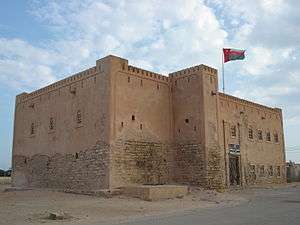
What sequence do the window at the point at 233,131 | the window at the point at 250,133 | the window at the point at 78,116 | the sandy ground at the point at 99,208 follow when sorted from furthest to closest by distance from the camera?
the window at the point at 250,133, the window at the point at 233,131, the window at the point at 78,116, the sandy ground at the point at 99,208

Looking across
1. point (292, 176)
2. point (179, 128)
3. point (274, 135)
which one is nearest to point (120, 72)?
point (179, 128)

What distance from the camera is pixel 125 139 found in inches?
876

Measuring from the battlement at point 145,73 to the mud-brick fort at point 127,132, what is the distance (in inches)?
2.3

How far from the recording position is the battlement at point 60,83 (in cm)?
2379

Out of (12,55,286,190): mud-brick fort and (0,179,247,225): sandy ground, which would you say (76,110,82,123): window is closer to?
(12,55,286,190): mud-brick fort

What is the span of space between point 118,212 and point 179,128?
1155 centimetres

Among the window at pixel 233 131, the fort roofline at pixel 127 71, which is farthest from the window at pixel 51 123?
the window at pixel 233 131

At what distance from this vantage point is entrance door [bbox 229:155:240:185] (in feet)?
94.1

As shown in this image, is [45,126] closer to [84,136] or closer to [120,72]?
[84,136]

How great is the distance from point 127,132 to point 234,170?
10.4m

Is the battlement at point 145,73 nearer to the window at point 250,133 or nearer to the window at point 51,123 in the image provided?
the window at point 51,123

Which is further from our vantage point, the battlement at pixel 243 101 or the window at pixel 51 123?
the battlement at pixel 243 101

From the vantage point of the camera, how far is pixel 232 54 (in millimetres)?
30266

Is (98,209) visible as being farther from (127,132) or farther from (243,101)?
(243,101)
